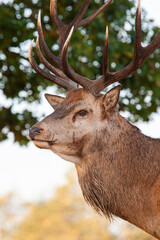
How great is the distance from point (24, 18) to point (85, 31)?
39.2 inches

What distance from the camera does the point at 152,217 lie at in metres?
3.63

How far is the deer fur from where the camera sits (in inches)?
146

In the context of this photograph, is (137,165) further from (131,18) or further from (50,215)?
(50,215)

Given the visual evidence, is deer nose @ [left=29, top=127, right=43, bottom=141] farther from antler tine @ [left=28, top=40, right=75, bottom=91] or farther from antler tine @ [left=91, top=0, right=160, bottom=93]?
antler tine @ [left=28, top=40, right=75, bottom=91]

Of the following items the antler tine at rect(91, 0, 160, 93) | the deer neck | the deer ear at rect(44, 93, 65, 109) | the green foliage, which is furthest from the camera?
the green foliage

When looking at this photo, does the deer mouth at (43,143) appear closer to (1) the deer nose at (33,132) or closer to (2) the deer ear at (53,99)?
(1) the deer nose at (33,132)

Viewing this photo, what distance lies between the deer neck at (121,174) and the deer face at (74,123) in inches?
3.2

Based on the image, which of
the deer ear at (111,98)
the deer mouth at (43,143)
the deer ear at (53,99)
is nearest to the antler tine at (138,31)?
the deer ear at (111,98)

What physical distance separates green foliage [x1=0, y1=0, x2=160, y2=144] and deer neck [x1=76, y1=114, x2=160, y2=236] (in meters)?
3.56

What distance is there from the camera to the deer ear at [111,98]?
12.9 feet

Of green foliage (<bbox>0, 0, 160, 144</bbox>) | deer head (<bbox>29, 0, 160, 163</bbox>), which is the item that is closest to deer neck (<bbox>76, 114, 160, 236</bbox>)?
deer head (<bbox>29, 0, 160, 163</bbox>)

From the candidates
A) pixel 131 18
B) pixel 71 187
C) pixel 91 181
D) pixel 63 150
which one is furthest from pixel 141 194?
pixel 71 187

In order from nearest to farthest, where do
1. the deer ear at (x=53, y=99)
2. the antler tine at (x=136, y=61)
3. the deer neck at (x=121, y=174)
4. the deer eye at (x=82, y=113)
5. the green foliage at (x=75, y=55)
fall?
the deer neck at (x=121, y=174) → the deer eye at (x=82, y=113) → the antler tine at (x=136, y=61) → the deer ear at (x=53, y=99) → the green foliage at (x=75, y=55)

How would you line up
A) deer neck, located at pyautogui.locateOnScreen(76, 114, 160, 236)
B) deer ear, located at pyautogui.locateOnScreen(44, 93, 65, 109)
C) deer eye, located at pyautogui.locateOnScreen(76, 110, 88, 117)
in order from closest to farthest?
deer neck, located at pyautogui.locateOnScreen(76, 114, 160, 236) < deer eye, located at pyautogui.locateOnScreen(76, 110, 88, 117) < deer ear, located at pyautogui.locateOnScreen(44, 93, 65, 109)
